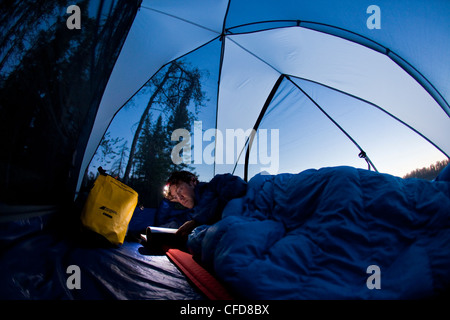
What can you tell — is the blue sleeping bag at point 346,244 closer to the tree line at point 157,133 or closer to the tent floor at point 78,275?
the tent floor at point 78,275

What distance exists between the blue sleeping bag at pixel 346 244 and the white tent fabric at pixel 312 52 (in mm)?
1101

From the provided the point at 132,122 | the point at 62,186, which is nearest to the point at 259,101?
the point at 132,122

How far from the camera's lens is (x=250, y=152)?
2695 mm

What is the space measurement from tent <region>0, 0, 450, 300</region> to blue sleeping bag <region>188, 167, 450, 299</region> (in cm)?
91

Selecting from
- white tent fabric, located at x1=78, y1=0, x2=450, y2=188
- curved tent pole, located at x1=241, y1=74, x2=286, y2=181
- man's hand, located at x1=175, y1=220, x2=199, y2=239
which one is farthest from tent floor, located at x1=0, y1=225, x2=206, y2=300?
curved tent pole, located at x1=241, y1=74, x2=286, y2=181

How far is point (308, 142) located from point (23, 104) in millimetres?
2275

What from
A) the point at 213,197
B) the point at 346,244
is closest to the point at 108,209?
the point at 213,197

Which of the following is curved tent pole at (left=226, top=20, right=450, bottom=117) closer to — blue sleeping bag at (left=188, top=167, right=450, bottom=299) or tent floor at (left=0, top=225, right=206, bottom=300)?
blue sleeping bag at (left=188, top=167, right=450, bottom=299)

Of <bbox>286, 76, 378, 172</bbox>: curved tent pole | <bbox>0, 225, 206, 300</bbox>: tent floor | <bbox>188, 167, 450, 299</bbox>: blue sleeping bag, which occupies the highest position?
<bbox>286, 76, 378, 172</bbox>: curved tent pole

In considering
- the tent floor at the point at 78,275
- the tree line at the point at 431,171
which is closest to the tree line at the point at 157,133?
the tent floor at the point at 78,275

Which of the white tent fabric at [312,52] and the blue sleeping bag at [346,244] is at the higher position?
the white tent fabric at [312,52]

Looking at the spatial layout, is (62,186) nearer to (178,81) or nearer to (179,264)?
(179,264)

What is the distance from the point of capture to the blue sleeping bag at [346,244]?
0.59 m

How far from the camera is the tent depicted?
3.24 ft
